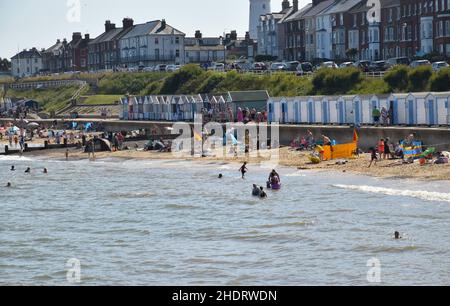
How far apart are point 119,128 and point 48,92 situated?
4625 cm

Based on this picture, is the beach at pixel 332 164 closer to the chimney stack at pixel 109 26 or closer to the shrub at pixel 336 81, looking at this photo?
the shrub at pixel 336 81

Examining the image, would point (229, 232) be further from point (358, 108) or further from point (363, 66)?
point (363, 66)

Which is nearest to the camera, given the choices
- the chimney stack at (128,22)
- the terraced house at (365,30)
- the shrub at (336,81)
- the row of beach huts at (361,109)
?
the row of beach huts at (361,109)

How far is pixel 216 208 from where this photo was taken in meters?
35.7

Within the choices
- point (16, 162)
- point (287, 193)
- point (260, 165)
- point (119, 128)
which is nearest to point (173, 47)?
point (119, 128)

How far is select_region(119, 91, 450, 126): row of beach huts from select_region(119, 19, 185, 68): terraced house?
4507 centimetres

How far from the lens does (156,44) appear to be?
12512 centimetres

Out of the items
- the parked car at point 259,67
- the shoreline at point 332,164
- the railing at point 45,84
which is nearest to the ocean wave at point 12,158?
the shoreline at point 332,164

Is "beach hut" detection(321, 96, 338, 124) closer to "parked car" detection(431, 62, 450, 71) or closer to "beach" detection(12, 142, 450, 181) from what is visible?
"beach" detection(12, 142, 450, 181)

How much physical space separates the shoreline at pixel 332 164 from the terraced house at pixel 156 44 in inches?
2556

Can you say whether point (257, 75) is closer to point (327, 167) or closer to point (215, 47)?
point (327, 167)

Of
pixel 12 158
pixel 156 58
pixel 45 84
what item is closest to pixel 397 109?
pixel 12 158

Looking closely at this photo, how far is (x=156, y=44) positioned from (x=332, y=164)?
82.9 meters

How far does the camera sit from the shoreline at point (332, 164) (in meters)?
38.7
